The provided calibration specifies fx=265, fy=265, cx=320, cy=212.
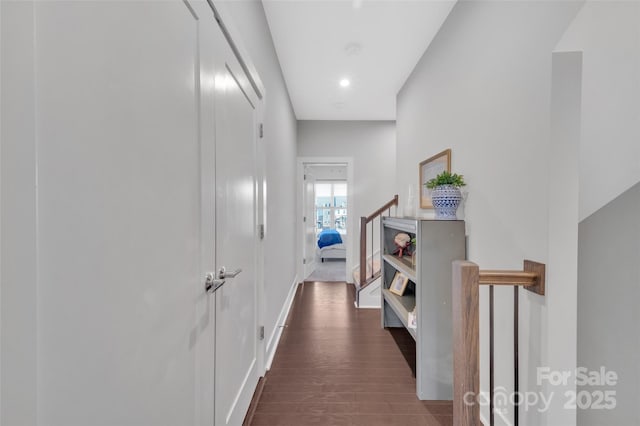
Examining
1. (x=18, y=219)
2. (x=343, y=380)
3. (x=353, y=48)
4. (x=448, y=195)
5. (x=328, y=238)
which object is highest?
(x=353, y=48)

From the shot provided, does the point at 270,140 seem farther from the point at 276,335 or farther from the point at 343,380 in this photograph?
the point at 343,380

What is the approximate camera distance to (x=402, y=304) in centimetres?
235

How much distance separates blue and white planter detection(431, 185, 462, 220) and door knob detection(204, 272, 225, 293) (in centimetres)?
149

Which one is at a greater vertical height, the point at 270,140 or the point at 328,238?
the point at 270,140

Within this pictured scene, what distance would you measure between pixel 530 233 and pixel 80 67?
5.44 ft

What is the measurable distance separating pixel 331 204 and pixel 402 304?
15.2 ft

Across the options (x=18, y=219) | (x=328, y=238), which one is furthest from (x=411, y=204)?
(x=328, y=238)

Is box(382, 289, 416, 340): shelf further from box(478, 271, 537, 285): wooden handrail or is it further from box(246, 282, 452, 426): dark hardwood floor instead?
box(478, 271, 537, 285): wooden handrail

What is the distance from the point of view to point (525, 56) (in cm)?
127

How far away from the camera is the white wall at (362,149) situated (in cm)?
434

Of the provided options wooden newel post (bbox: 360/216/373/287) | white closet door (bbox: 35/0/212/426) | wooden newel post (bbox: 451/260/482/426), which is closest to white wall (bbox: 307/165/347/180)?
wooden newel post (bbox: 360/216/373/287)

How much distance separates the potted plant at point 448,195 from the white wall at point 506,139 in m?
0.08

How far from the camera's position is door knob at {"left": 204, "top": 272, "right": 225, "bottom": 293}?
992mm

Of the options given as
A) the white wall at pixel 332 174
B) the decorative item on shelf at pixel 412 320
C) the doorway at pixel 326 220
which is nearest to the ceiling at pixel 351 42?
the doorway at pixel 326 220
